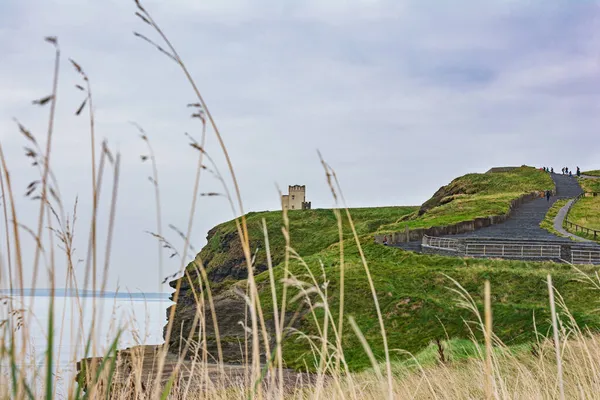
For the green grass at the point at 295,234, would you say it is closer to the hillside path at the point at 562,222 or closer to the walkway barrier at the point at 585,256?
the hillside path at the point at 562,222

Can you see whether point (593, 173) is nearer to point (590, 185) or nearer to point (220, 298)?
point (590, 185)

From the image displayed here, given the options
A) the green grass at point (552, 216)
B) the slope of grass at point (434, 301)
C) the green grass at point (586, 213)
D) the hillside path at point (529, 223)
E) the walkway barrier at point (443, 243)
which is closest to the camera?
the slope of grass at point (434, 301)

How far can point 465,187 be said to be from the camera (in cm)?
6003

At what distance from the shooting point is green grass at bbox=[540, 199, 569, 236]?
36.4 meters

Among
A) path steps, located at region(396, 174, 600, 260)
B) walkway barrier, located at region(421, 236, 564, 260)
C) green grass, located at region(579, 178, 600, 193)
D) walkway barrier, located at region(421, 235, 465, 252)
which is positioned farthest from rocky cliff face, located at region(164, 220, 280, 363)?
green grass, located at region(579, 178, 600, 193)

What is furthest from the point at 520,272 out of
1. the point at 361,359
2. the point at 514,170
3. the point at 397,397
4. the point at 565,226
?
the point at 514,170

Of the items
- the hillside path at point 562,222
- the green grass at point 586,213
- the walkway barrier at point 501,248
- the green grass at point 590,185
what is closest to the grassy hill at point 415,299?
the walkway barrier at point 501,248

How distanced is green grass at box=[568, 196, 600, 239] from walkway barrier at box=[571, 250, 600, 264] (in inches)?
367

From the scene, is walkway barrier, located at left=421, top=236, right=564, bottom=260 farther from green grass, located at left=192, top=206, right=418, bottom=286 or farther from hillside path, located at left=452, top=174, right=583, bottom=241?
green grass, located at left=192, top=206, right=418, bottom=286

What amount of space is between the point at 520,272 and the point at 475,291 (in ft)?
5.83

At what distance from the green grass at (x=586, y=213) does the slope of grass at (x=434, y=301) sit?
1410 centimetres

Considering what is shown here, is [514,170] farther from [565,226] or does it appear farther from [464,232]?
[464,232]

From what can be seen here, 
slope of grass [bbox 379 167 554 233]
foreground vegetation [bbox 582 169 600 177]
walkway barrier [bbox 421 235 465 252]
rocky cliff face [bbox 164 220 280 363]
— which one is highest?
foreground vegetation [bbox 582 169 600 177]

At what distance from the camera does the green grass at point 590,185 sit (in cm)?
5658
